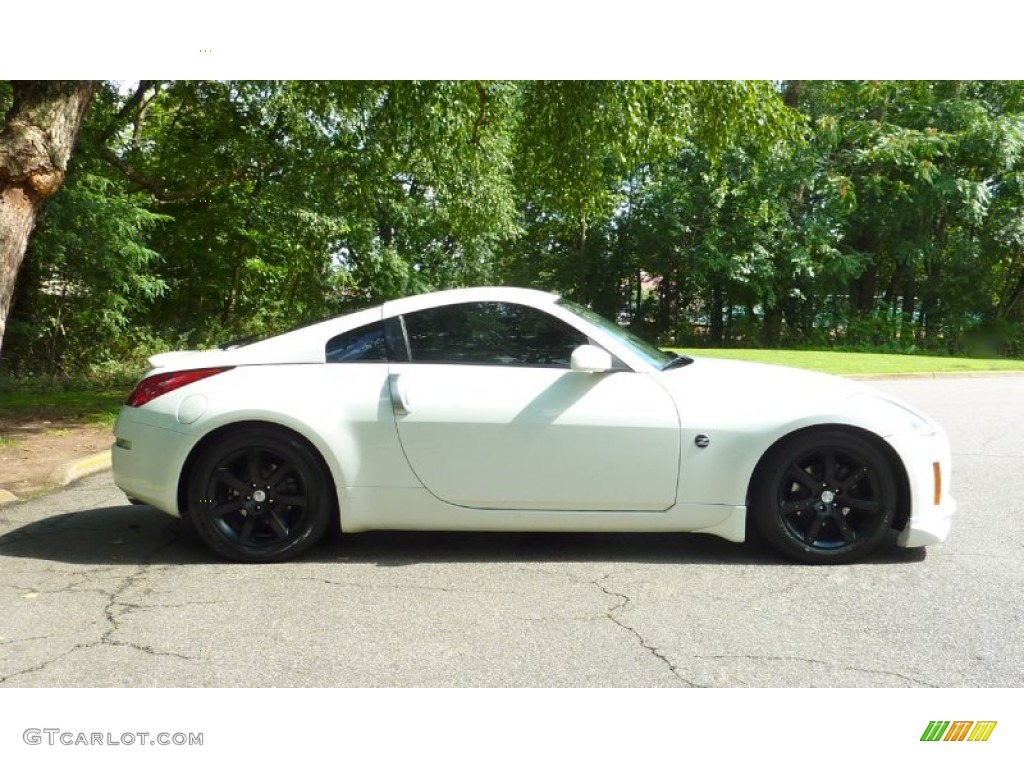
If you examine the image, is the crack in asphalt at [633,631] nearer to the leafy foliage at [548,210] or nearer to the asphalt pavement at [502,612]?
the asphalt pavement at [502,612]

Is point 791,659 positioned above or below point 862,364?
below

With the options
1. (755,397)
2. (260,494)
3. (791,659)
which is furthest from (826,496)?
(260,494)

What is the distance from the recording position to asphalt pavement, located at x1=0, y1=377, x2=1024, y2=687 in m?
3.55

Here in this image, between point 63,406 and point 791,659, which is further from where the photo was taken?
point 63,406

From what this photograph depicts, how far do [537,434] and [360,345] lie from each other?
1.06 meters

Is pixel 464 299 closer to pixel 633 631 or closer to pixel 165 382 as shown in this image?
pixel 165 382

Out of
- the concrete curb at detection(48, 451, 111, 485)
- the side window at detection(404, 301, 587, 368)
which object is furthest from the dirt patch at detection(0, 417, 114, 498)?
the side window at detection(404, 301, 587, 368)

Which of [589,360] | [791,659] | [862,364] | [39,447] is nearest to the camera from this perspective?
[791,659]

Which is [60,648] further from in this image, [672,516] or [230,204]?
[230,204]

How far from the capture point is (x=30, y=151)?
290 inches

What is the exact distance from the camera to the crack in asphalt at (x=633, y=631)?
354 centimetres

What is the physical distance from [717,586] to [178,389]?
2.90 metres

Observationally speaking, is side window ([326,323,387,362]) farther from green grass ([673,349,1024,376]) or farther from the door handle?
green grass ([673,349,1024,376])
